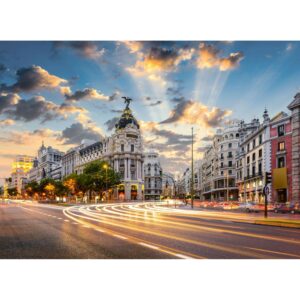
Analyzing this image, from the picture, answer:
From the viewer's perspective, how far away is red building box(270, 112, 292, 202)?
152ft

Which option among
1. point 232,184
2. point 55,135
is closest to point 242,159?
point 232,184

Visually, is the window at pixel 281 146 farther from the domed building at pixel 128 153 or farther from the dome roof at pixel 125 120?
the dome roof at pixel 125 120

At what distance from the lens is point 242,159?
235 feet

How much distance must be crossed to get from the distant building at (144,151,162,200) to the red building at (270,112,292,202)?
11864cm

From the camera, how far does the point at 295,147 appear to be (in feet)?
144

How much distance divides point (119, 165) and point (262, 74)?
10991cm

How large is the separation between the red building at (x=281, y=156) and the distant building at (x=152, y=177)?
118644mm

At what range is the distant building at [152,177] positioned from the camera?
172 m

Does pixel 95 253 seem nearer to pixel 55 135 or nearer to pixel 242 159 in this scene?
pixel 55 135

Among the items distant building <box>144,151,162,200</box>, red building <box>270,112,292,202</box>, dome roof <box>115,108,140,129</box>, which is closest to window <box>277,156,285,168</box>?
red building <box>270,112,292,202</box>

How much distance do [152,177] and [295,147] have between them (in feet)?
447

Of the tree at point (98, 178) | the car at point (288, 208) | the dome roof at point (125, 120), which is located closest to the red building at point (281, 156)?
the car at point (288, 208)

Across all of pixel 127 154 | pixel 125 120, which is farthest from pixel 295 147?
pixel 125 120
